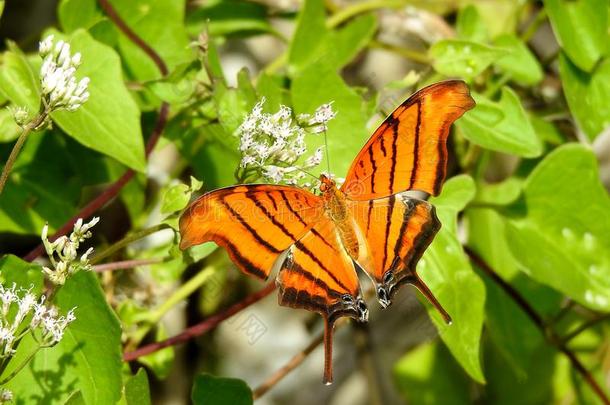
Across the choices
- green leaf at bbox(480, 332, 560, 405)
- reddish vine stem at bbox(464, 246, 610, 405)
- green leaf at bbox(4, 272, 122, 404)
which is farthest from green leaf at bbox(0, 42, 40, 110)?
green leaf at bbox(480, 332, 560, 405)

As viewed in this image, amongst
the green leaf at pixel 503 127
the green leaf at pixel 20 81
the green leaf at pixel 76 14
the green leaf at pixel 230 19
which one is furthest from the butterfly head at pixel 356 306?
the green leaf at pixel 230 19

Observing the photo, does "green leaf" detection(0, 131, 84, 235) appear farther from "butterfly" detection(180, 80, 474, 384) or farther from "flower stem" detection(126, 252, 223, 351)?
"butterfly" detection(180, 80, 474, 384)

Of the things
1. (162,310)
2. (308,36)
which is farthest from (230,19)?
(162,310)

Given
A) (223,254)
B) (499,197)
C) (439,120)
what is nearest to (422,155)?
(439,120)

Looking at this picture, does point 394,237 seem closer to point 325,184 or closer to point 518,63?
point 325,184

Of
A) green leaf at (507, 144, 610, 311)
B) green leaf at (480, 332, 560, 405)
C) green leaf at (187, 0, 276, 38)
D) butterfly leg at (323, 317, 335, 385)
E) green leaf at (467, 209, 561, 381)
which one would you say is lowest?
green leaf at (480, 332, 560, 405)

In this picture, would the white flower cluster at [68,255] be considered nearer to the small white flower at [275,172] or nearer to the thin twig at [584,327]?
the small white flower at [275,172]
